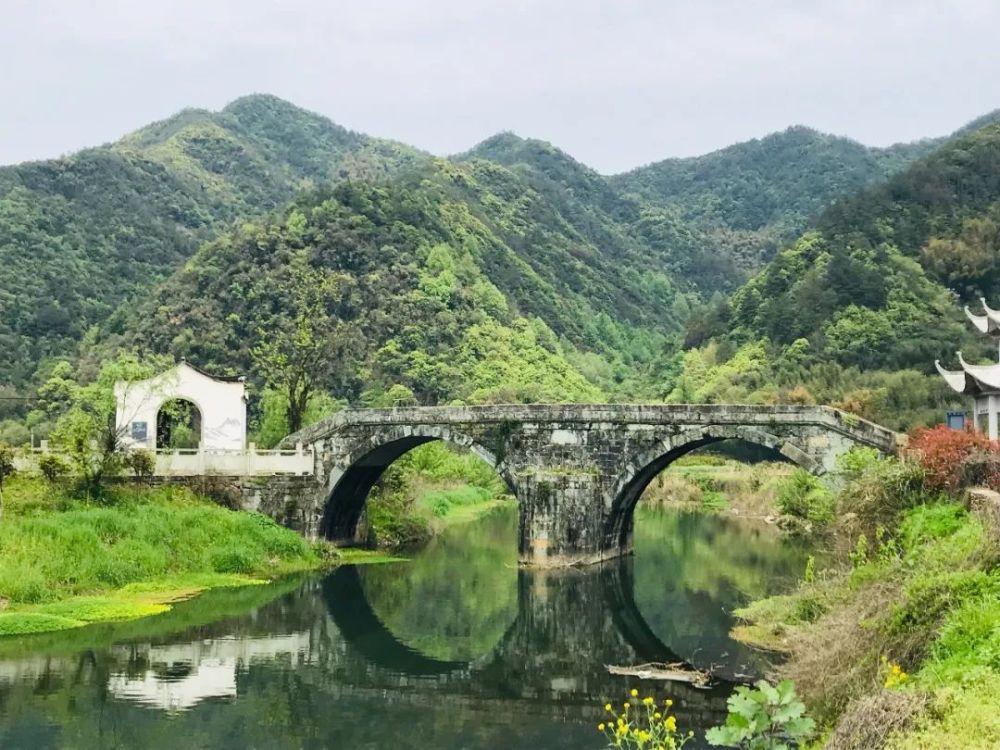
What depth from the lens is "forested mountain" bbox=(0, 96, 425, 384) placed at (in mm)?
73688

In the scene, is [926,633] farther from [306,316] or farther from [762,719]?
[306,316]

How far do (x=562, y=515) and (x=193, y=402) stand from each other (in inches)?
477

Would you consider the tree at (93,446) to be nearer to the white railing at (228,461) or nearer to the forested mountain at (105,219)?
the white railing at (228,461)

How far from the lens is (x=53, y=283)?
77.1 meters

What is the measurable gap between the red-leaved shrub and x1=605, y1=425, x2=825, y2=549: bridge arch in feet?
29.7

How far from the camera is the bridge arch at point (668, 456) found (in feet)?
98.9

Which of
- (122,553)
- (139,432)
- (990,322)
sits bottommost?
(122,553)

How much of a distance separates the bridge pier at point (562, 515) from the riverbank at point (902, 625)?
927 cm

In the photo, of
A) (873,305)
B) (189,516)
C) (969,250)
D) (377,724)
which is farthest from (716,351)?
(377,724)

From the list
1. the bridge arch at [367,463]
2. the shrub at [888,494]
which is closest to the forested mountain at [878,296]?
the bridge arch at [367,463]

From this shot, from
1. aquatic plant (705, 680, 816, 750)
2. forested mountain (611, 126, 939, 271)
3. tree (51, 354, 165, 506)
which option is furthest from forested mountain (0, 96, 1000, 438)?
aquatic plant (705, 680, 816, 750)

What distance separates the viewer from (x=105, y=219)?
9106 centimetres

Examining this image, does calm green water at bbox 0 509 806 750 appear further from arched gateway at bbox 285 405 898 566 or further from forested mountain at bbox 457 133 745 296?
forested mountain at bbox 457 133 745 296

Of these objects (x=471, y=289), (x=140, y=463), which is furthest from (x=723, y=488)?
(x=140, y=463)
